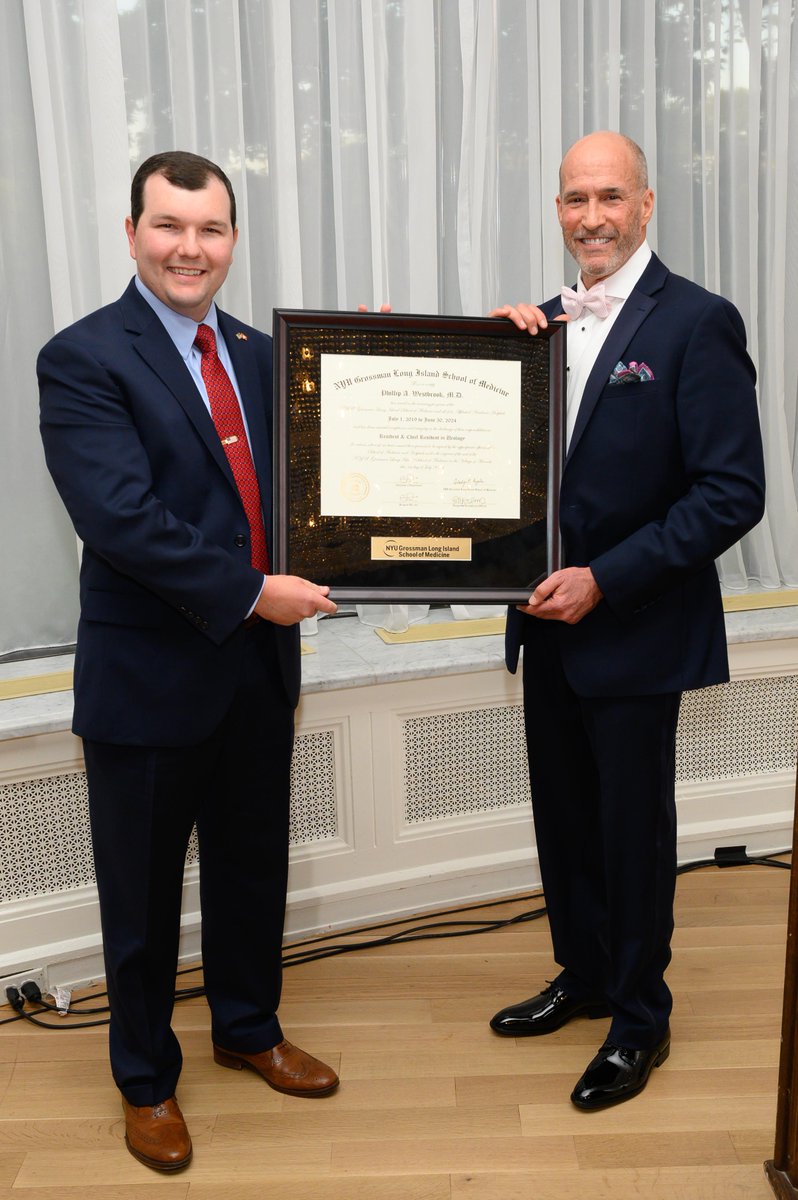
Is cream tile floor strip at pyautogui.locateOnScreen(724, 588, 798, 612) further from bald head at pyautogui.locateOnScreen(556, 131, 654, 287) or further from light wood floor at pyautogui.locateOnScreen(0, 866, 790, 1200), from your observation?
bald head at pyautogui.locateOnScreen(556, 131, 654, 287)

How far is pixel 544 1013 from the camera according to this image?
2.47 m

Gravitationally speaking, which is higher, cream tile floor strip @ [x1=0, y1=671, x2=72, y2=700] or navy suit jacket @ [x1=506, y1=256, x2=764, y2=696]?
navy suit jacket @ [x1=506, y1=256, x2=764, y2=696]

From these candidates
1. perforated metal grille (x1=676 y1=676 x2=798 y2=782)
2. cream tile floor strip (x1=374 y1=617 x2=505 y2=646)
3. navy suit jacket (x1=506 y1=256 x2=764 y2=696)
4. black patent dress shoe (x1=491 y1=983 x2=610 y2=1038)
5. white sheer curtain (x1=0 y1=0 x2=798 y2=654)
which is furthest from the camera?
perforated metal grille (x1=676 y1=676 x2=798 y2=782)

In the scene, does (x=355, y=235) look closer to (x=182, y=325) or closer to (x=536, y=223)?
(x=536, y=223)

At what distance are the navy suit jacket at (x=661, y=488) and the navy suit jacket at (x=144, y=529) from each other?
623mm

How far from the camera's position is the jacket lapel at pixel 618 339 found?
2033 mm

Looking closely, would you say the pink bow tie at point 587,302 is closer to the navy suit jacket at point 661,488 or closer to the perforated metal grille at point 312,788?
the navy suit jacket at point 661,488

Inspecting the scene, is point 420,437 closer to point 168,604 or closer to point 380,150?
point 168,604

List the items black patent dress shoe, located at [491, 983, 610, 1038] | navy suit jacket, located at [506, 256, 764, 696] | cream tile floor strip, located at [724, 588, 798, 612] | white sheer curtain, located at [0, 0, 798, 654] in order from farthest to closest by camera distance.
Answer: cream tile floor strip, located at [724, 588, 798, 612] < white sheer curtain, located at [0, 0, 798, 654] < black patent dress shoe, located at [491, 983, 610, 1038] < navy suit jacket, located at [506, 256, 764, 696]

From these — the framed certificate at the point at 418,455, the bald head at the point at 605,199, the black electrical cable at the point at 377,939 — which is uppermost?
the bald head at the point at 605,199

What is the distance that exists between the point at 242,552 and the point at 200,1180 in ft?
3.69

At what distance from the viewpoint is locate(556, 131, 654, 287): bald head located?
2049 millimetres

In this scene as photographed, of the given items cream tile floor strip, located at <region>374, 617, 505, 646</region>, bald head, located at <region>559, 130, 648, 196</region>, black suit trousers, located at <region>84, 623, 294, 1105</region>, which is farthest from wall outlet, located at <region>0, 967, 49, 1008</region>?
bald head, located at <region>559, 130, 648, 196</region>

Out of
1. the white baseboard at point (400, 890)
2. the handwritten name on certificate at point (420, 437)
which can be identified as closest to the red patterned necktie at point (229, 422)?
the handwritten name on certificate at point (420, 437)
